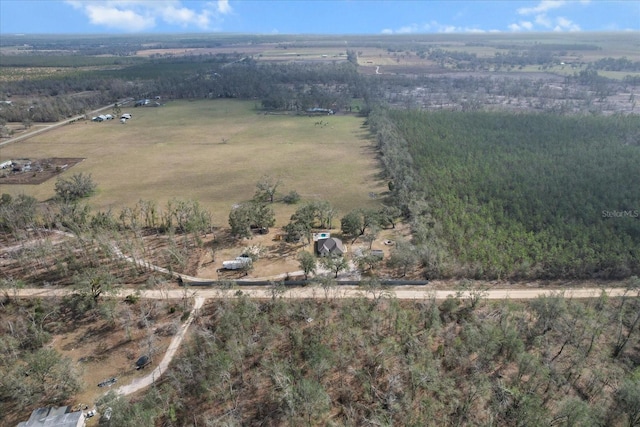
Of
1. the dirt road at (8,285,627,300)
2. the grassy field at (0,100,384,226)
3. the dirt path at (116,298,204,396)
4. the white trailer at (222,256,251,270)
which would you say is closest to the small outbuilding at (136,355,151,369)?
the dirt path at (116,298,204,396)

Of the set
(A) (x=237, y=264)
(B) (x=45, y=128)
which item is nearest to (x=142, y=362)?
(A) (x=237, y=264)

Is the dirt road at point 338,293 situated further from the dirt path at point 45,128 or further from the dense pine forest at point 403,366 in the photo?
the dirt path at point 45,128

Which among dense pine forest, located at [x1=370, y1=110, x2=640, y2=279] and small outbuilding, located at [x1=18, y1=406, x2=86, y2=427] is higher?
dense pine forest, located at [x1=370, y1=110, x2=640, y2=279]

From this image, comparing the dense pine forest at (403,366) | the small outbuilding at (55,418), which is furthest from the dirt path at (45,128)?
the dense pine forest at (403,366)

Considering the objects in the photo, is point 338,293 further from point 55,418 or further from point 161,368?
point 55,418

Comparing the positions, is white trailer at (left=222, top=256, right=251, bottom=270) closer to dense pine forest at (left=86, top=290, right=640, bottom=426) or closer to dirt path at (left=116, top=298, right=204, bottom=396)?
dense pine forest at (left=86, top=290, right=640, bottom=426)

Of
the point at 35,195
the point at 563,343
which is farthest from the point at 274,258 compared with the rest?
the point at 35,195
